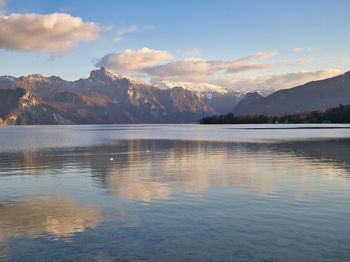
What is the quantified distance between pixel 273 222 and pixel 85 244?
449 inches

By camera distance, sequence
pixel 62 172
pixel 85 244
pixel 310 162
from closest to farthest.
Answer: pixel 85 244, pixel 62 172, pixel 310 162

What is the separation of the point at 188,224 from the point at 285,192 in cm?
1311

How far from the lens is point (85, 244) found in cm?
1814

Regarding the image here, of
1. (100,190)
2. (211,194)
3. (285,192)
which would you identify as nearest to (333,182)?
(285,192)

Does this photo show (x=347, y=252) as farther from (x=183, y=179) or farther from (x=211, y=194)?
(x=183, y=179)

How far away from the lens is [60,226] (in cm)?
2130

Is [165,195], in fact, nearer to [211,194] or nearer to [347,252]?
[211,194]

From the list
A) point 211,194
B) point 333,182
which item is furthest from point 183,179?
Result: point 333,182

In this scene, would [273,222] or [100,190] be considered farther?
[100,190]

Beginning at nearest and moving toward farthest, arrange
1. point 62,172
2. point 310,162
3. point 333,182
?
point 333,182, point 62,172, point 310,162

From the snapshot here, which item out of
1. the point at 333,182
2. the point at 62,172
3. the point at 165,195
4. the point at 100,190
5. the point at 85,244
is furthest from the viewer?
the point at 62,172

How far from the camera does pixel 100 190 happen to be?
3281 centimetres

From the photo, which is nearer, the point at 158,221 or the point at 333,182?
the point at 158,221

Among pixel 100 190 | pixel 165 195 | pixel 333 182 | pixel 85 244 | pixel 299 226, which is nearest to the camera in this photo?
pixel 85 244
